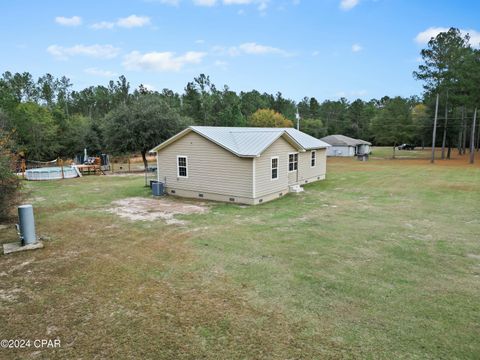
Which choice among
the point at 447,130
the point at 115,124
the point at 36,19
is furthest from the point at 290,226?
the point at 447,130

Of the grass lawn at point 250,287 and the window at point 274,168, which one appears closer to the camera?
the grass lawn at point 250,287

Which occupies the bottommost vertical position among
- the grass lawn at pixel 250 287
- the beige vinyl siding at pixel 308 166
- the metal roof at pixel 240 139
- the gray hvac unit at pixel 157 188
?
the grass lawn at pixel 250 287

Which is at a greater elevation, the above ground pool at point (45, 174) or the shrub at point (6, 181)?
the shrub at point (6, 181)

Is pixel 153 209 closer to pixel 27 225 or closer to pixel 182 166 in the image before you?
pixel 182 166

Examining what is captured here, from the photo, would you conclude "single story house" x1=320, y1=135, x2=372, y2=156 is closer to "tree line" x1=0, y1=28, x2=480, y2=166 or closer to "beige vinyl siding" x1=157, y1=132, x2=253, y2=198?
"tree line" x1=0, y1=28, x2=480, y2=166

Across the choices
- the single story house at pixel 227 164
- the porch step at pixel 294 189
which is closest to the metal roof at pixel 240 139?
the single story house at pixel 227 164

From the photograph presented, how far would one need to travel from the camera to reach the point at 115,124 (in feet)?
94.3

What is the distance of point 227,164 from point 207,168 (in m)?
1.20

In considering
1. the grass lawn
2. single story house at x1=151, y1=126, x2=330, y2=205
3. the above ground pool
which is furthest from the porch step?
the above ground pool

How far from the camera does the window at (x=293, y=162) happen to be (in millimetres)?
18719

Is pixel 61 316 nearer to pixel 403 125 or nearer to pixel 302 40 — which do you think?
pixel 302 40

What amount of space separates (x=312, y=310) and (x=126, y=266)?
15.0 ft

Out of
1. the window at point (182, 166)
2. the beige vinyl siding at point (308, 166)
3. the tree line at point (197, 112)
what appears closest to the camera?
the window at point (182, 166)

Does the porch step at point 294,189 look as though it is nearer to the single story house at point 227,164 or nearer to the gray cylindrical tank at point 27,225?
the single story house at point 227,164
